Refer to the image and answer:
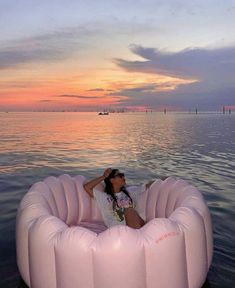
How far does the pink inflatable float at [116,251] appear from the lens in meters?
4.06

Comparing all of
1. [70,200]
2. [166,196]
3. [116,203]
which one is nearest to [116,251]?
[116,203]

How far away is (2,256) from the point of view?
647 centimetres

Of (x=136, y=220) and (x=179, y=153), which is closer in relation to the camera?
(x=136, y=220)

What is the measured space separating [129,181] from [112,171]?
7.59 m

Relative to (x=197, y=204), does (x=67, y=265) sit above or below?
below

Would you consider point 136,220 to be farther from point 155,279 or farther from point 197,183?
point 197,183

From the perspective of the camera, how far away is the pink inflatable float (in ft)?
13.3

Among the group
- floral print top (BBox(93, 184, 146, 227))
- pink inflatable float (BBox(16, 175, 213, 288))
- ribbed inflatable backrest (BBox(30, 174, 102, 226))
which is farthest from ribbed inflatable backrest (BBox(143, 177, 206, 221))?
ribbed inflatable backrest (BBox(30, 174, 102, 226))

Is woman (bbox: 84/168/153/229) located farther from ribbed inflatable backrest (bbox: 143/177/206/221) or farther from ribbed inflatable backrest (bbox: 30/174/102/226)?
ribbed inflatable backrest (bbox: 30/174/102/226)

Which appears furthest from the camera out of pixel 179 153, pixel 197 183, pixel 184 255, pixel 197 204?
pixel 179 153

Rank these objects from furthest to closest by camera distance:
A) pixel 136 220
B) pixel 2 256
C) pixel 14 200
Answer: pixel 14 200, pixel 2 256, pixel 136 220

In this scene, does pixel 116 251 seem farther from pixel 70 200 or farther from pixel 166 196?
pixel 70 200

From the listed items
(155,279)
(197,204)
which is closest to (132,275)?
(155,279)

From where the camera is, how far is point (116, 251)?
4.00m
